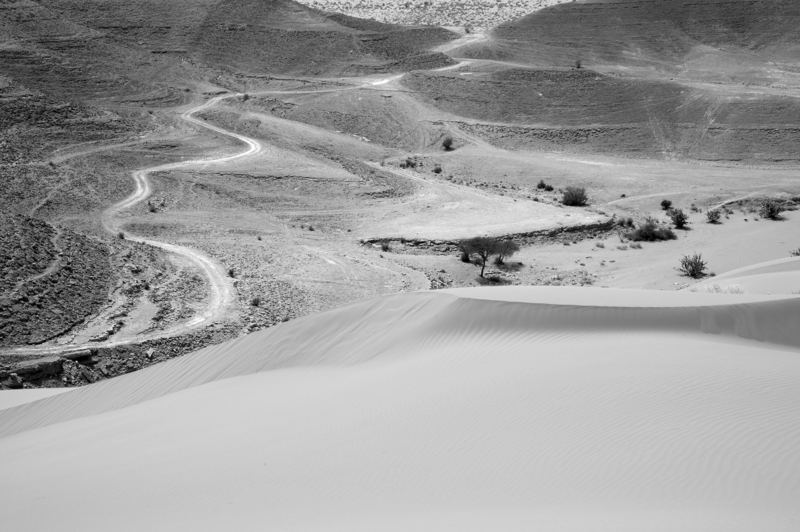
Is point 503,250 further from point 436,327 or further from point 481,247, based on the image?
point 436,327

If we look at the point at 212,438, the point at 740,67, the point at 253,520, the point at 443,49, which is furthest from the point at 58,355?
the point at 740,67

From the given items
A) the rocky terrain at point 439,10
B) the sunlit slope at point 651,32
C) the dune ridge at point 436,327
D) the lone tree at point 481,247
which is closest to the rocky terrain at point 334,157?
the sunlit slope at point 651,32

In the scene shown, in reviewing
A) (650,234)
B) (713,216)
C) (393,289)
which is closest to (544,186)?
(713,216)

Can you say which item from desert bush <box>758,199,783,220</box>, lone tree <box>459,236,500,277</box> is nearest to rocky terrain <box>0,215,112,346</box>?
lone tree <box>459,236,500,277</box>

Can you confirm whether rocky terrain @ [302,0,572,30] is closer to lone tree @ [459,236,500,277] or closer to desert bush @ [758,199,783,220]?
desert bush @ [758,199,783,220]

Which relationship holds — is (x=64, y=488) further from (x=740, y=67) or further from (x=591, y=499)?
(x=740, y=67)

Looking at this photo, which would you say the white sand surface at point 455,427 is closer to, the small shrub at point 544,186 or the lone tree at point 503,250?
the lone tree at point 503,250
